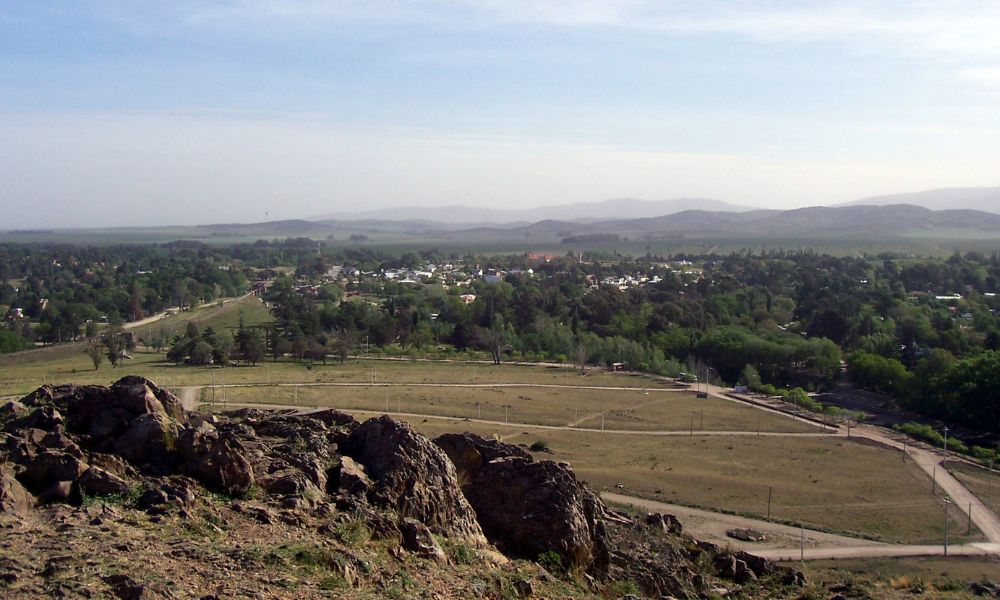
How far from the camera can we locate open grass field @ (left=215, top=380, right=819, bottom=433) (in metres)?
36.2

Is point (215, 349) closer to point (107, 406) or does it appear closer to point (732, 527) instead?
point (732, 527)

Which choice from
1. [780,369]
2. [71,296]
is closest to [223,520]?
[780,369]

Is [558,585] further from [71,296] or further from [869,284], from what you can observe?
[869,284]

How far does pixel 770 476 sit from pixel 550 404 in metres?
14.1

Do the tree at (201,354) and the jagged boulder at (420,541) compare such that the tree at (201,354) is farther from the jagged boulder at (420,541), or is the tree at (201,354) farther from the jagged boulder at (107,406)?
the jagged boulder at (420,541)

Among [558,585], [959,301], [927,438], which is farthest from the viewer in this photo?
[959,301]

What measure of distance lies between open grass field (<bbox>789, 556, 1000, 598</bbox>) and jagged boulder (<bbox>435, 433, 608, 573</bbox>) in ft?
19.9

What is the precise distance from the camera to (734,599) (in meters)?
12.4

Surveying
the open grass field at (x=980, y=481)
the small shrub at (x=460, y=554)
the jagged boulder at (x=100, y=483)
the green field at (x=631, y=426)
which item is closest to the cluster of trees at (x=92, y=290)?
the green field at (x=631, y=426)

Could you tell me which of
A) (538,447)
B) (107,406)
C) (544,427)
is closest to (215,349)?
(544,427)

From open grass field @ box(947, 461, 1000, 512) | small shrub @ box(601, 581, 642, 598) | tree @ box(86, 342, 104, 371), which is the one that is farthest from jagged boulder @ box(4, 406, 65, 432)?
tree @ box(86, 342, 104, 371)

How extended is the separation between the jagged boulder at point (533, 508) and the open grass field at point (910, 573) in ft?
19.9

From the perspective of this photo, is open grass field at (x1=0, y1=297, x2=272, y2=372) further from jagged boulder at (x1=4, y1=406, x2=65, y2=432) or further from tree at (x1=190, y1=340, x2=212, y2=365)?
jagged boulder at (x1=4, y1=406, x2=65, y2=432)

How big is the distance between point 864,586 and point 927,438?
23573 mm
